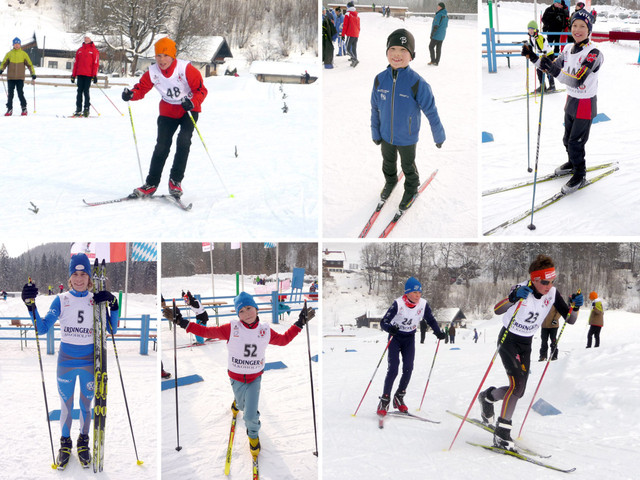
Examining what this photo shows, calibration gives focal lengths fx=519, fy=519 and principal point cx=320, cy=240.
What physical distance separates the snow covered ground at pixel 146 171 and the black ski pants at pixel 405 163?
3.12 feet

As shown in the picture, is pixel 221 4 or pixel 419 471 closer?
pixel 419 471

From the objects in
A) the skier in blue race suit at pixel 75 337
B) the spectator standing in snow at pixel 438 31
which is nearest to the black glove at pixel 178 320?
the skier in blue race suit at pixel 75 337

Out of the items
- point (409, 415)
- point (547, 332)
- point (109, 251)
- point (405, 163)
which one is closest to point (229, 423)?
point (409, 415)

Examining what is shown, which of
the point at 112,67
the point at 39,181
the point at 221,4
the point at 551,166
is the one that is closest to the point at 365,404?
the point at 551,166

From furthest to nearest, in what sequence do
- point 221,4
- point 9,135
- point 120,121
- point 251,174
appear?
point 221,4, point 120,121, point 9,135, point 251,174

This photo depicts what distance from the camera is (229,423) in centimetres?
455

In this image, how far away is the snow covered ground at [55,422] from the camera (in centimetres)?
384

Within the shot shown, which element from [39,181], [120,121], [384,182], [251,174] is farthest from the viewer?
[120,121]

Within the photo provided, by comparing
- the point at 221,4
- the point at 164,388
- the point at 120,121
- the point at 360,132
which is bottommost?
the point at 164,388

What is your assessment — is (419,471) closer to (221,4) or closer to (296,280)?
(296,280)

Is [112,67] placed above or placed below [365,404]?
above

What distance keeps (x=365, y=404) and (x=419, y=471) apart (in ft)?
4.82

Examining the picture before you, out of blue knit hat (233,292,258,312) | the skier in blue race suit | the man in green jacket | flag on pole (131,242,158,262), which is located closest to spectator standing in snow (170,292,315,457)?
blue knit hat (233,292,258,312)

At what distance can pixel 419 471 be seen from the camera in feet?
11.4
